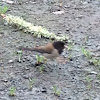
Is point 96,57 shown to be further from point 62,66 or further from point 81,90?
point 81,90

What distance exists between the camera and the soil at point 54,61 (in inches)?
172

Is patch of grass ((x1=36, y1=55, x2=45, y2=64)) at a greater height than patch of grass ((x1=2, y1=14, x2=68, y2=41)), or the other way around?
patch of grass ((x1=2, y1=14, x2=68, y2=41))

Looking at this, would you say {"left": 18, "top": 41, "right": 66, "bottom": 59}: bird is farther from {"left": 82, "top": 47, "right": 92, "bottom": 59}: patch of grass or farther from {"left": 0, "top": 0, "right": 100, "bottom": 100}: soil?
{"left": 82, "top": 47, "right": 92, "bottom": 59}: patch of grass

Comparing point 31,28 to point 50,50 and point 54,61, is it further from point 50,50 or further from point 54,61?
point 50,50

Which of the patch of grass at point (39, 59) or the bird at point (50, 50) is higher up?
the bird at point (50, 50)

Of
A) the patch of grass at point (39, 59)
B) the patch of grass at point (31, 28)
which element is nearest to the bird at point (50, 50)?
the patch of grass at point (39, 59)

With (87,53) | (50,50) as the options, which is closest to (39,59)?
(50,50)

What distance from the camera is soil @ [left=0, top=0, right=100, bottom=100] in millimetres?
4363

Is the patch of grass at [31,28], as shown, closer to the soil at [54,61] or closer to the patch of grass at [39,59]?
the soil at [54,61]

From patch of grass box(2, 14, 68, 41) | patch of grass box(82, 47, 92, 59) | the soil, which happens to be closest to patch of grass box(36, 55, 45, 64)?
the soil

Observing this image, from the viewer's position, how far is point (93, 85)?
4.53m

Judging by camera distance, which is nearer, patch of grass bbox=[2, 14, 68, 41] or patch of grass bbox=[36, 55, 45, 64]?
patch of grass bbox=[36, 55, 45, 64]

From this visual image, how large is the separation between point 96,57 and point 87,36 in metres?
0.85

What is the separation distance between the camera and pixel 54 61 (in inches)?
202
